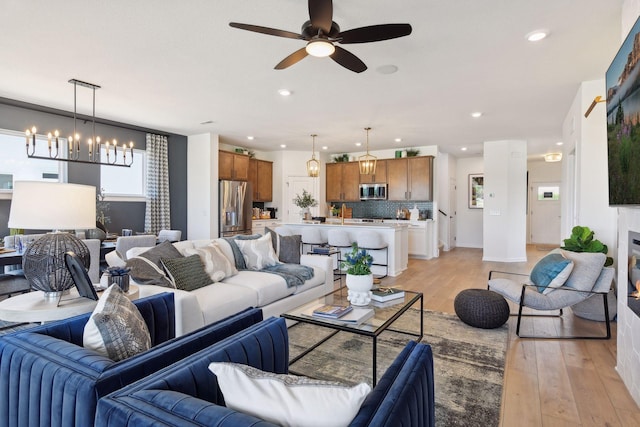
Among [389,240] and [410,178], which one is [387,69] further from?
[410,178]

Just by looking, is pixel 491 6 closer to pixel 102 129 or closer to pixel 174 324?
pixel 174 324

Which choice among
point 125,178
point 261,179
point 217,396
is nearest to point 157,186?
point 125,178

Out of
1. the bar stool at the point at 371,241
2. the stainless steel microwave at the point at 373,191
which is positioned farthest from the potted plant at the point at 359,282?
the stainless steel microwave at the point at 373,191

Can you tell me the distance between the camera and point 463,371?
102 inches

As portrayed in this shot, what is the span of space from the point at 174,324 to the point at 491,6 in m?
3.05

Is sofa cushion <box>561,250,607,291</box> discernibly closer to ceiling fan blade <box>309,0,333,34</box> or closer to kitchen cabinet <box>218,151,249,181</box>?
ceiling fan blade <box>309,0,333,34</box>

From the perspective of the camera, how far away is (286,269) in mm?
3889

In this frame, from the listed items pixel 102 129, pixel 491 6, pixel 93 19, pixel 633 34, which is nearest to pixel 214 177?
pixel 102 129

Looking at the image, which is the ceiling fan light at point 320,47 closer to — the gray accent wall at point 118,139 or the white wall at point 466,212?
the gray accent wall at point 118,139

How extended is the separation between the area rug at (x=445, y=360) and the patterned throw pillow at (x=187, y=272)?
982 mm

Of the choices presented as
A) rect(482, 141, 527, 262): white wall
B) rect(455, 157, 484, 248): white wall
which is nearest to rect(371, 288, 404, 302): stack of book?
rect(482, 141, 527, 262): white wall

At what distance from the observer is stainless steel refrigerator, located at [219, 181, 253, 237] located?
714cm

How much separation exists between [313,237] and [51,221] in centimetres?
468

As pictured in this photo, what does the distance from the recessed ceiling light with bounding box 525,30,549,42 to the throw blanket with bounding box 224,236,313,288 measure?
2.99 meters
